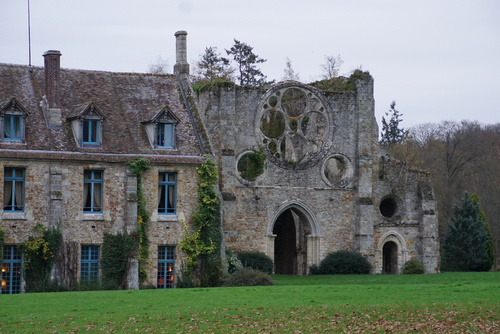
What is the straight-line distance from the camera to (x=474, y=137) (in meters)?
70.2

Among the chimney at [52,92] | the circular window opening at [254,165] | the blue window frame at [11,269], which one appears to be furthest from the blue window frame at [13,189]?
the circular window opening at [254,165]

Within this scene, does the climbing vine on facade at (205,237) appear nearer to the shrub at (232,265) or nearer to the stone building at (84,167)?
the stone building at (84,167)

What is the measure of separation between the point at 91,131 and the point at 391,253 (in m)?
19.2

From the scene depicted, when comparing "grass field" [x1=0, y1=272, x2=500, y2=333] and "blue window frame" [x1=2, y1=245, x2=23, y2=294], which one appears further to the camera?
"blue window frame" [x1=2, y1=245, x2=23, y2=294]

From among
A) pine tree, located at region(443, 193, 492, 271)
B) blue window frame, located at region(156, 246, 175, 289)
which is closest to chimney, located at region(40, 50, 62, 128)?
blue window frame, located at region(156, 246, 175, 289)

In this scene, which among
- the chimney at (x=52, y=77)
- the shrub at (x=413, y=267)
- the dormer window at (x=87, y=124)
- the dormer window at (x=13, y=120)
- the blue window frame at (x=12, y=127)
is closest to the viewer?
the dormer window at (x=13, y=120)

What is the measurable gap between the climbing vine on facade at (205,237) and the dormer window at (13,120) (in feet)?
21.4

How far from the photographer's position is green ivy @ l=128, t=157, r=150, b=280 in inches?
1400

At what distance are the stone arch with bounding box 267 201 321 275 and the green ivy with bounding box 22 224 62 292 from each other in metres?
13.1

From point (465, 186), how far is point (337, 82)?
19666 mm

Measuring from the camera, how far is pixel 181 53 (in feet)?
Answer: 132

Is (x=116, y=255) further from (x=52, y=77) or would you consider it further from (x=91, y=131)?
(x=52, y=77)

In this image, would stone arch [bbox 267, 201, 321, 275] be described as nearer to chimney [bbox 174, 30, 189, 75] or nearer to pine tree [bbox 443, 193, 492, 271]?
pine tree [bbox 443, 193, 492, 271]

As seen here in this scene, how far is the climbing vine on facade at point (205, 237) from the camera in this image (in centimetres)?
3634
